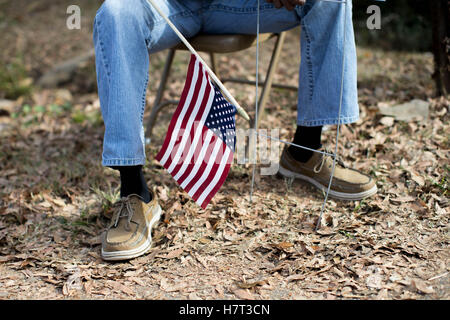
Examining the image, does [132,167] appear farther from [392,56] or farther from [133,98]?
[392,56]

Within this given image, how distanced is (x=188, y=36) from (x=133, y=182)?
0.85 m

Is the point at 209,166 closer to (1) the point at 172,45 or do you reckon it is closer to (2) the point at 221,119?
(2) the point at 221,119

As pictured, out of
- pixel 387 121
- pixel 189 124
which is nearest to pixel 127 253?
pixel 189 124

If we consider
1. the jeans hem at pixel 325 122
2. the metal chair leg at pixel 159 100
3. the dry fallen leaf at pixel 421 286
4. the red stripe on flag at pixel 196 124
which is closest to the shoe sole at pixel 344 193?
the jeans hem at pixel 325 122

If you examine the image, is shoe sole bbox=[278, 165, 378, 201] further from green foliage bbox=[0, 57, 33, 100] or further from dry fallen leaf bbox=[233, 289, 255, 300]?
green foliage bbox=[0, 57, 33, 100]

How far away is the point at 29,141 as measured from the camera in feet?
11.4

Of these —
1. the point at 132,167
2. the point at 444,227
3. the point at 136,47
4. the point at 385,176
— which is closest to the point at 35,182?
the point at 132,167

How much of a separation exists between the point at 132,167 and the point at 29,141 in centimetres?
184

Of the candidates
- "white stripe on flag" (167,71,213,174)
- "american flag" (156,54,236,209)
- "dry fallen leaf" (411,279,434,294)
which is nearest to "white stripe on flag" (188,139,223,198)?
"american flag" (156,54,236,209)

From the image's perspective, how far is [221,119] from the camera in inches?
75.4

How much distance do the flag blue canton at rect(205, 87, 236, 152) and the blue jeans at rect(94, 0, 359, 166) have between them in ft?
1.12

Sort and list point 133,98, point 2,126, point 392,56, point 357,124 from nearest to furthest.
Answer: point 133,98, point 357,124, point 2,126, point 392,56

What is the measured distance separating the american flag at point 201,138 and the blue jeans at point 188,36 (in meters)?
0.20
